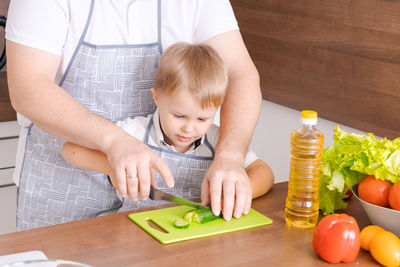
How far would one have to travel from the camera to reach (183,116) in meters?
1.52

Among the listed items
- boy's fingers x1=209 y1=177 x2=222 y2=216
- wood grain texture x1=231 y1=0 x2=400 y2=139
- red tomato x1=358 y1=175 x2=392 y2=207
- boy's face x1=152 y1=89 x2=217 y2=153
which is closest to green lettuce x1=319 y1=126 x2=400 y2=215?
red tomato x1=358 y1=175 x2=392 y2=207

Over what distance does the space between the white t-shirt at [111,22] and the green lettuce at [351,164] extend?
0.56 metres

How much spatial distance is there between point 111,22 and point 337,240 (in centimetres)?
89

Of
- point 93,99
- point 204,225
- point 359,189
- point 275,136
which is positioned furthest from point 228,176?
point 275,136

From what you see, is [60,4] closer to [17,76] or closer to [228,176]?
[17,76]

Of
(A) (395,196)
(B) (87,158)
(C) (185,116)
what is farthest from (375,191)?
(B) (87,158)

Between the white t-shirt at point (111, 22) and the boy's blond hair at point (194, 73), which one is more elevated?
the white t-shirt at point (111, 22)

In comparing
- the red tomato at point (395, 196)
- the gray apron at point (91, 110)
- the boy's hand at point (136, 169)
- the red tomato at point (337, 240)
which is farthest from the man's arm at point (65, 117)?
the red tomato at point (395, 196)

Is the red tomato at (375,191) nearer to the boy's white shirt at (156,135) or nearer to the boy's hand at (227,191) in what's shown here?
Answer: the boy's hand at (227,191)

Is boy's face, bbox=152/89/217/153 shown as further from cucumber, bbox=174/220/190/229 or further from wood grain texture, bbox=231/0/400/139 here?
wood grain texture, bbox=231/0/400/139

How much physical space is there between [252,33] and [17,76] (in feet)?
5.14

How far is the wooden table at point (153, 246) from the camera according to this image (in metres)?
1.07

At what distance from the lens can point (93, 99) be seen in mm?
1623

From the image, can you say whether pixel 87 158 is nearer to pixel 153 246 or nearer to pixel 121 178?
pixel 121 178
